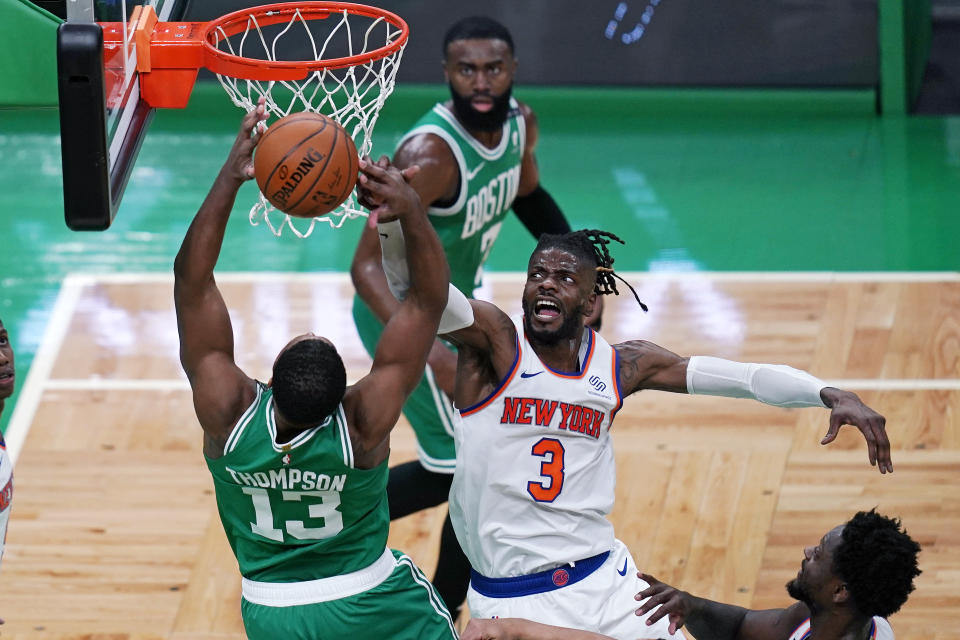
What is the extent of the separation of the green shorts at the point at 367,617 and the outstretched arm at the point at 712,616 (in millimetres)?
595

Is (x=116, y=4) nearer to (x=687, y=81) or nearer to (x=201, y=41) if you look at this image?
(x=201, y=41)

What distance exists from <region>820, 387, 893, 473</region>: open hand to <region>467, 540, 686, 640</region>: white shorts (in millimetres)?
→ 763

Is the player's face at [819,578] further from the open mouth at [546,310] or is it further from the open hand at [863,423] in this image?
the open mouth at [546,310]

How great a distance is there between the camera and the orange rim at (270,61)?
157 inches

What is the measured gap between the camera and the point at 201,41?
13.2 feet

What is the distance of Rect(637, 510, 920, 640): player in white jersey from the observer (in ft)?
12.9

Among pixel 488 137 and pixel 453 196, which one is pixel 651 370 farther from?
pixel 488 137

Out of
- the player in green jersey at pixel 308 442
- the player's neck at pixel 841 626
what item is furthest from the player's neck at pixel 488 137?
the player's neck at pixel 841 626

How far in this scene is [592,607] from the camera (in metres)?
4.22

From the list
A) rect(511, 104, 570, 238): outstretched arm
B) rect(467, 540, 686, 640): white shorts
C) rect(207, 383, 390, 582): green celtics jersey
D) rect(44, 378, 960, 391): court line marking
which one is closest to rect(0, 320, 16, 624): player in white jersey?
rect(207, 383, 390, 582): green celtics jersey

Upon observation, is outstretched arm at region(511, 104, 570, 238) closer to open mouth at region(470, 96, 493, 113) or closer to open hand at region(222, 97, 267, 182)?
open mouth at region(470, 96, 493, 113)

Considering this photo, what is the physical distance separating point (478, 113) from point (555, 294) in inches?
66.3

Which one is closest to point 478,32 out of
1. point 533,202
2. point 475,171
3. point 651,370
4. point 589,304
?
point 475,171

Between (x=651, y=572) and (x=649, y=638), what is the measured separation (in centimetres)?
151
